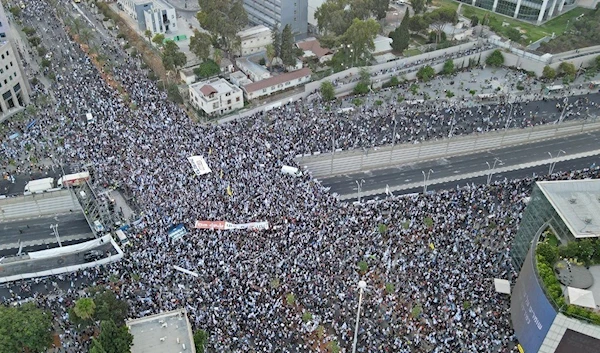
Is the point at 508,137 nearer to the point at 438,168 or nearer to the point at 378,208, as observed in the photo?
the point at 438,168

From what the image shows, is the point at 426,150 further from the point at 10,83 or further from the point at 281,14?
the point at 10,83

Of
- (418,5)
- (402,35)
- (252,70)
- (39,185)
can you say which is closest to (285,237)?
(39,185)

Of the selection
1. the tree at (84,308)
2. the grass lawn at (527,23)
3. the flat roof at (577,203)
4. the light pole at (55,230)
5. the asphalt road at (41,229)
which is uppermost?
the flat roof at (577,203)

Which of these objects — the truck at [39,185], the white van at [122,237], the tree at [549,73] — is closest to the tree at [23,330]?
the white van at [122,237]

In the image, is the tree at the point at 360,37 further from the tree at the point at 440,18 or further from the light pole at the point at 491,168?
the light pole at the point at 491,168

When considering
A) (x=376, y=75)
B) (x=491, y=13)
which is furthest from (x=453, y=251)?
(x=491, y=13)
